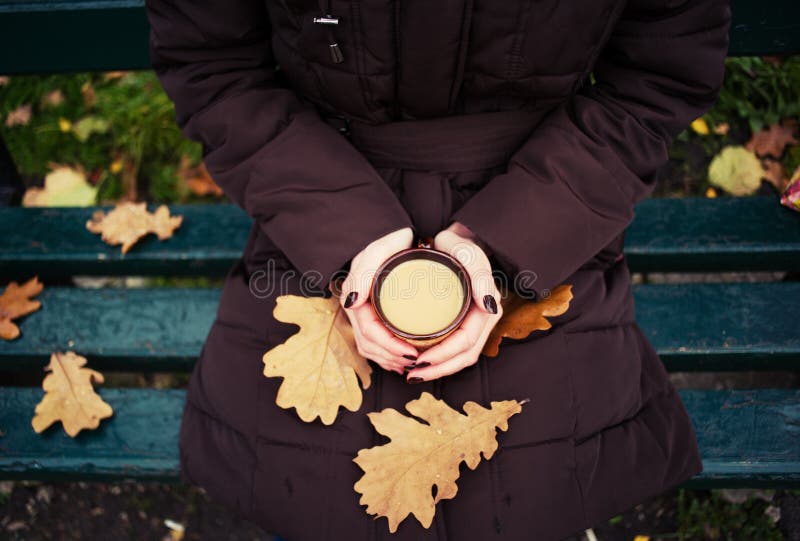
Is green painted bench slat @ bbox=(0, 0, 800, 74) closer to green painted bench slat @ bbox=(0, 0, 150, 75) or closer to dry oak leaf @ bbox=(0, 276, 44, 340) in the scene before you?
green painted bench slat @ bbox=(0, 0, 150, 75)

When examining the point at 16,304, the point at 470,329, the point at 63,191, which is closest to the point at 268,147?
the point at 470,329

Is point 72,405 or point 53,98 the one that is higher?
point 53,98

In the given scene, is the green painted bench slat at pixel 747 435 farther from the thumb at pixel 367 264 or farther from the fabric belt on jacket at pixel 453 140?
the thumb at pixel 367 264

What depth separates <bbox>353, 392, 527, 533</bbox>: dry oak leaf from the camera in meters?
1.22

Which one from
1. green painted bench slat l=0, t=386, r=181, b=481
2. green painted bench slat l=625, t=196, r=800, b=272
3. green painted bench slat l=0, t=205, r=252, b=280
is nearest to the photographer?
green painted bench slat l=0, t=386, r=181, b=481

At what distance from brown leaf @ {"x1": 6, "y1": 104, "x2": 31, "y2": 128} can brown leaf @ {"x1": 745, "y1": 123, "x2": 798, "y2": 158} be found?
3153mm

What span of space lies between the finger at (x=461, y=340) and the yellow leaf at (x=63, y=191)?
2027 millimetres

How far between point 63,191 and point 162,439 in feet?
4.86

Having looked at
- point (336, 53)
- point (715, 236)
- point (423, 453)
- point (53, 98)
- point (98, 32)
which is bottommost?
point (53, 98)

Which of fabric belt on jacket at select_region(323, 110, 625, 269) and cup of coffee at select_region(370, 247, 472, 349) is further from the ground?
fabric belt on jacket at select_region(323, 110, 625, 269)

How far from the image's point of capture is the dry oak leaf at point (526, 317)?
1.31m

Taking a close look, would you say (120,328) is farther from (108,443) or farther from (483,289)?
(483,289)

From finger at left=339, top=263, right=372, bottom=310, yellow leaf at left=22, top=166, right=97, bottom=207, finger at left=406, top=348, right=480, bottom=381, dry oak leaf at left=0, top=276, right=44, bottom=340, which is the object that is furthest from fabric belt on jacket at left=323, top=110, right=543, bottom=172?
yellow leaf at left=22, top=166, right=97, bottom=207

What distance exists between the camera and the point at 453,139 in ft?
4.47
